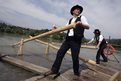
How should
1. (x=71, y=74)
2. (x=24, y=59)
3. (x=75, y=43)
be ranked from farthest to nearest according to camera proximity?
(x=24, y=59)
(x=71, y=74)
(x=75, y=43)

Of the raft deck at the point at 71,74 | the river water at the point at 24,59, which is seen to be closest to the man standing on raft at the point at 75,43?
the raft deck at the point at 71,74

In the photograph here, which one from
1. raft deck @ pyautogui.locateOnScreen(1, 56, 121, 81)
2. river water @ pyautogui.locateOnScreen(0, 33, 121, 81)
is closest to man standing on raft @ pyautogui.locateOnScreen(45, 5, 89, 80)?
raft deck @ pyautogui.locateOnScreen(1, 56, 121, 81)

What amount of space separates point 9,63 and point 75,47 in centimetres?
310

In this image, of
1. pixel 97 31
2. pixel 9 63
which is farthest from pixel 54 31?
pixel 97 31

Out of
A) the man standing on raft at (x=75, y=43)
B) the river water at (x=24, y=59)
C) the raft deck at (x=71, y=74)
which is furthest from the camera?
the river water at (x=24, y=59)

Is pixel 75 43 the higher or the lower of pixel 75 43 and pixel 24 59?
the higher

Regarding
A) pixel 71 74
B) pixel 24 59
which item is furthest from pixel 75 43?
pixel 24 59

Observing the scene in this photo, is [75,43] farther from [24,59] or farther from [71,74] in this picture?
[24,59]

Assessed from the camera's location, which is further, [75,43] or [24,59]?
[24,59]

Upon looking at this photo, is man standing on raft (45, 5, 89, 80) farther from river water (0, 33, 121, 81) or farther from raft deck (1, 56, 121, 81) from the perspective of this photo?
river water (0, 33, 121, 81)

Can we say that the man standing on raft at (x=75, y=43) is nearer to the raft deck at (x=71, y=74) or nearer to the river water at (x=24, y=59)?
the raft deck at (x=71, y=74)

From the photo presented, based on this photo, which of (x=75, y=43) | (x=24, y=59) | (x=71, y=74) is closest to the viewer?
(x=75, y=43)

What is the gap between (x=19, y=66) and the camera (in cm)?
322

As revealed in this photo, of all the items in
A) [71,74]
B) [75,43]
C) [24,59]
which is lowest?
[24,59]
